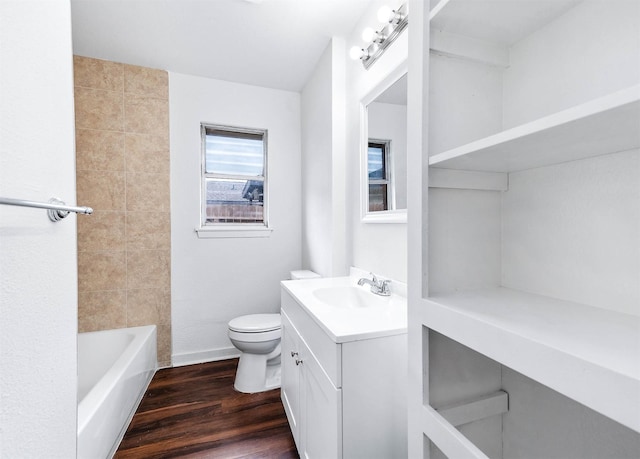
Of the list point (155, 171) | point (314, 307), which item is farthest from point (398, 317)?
point (155, 171)

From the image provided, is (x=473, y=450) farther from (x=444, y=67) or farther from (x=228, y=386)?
(x=228, y=386)

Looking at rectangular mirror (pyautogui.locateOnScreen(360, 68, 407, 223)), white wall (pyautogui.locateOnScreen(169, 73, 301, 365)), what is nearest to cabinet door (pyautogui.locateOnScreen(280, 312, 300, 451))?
rectangular mirror (pyautogui.locateOnScreen(360, 68, 407, 223))

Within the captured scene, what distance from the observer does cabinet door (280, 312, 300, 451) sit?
1.39 metres

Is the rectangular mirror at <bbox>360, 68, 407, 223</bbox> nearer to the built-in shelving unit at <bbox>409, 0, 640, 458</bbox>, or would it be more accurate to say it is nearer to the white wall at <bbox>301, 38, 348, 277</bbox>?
the white wall at <bbox>301, 38, 348, 277</bbox>

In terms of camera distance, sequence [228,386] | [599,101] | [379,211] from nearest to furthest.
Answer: [599,101] < [379,211] < [228,386]

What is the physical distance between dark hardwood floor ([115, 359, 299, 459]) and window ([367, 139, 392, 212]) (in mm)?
1424

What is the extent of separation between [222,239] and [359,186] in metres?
1.41

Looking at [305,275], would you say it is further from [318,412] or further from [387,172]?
[318,412]

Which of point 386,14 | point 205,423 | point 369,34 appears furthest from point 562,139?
point 205,423

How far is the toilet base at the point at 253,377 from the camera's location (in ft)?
6.59

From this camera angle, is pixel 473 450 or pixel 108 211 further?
pixel 108 211

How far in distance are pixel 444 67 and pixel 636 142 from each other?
43 centimetres

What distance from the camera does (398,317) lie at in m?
1.10

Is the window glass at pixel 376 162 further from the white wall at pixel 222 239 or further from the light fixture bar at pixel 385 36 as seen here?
the white wall at pixel 222 239
